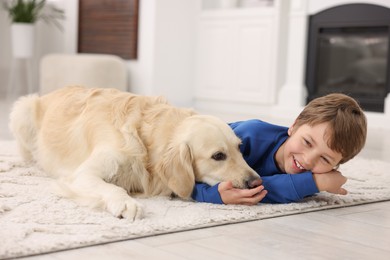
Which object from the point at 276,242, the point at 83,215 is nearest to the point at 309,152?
the point at 276,242

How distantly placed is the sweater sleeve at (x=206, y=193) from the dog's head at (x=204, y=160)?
0.03 m

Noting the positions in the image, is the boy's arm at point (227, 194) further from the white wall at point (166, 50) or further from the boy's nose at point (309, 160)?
the white wall at point (166, 50)

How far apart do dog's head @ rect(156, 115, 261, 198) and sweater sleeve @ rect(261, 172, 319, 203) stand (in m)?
0.13

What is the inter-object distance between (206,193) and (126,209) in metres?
0.32

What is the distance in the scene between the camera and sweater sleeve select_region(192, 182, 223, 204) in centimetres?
190

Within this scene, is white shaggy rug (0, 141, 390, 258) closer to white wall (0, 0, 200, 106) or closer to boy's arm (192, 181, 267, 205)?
boy's arm (192, 181, 267, 205)

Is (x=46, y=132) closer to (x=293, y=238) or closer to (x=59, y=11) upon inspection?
(x=293, y=238)

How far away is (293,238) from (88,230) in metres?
0.54

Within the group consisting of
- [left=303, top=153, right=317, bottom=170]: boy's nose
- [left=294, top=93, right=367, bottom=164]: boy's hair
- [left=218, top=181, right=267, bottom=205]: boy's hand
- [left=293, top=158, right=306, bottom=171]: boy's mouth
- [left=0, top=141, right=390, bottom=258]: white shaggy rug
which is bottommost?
[left=0, top=141, right=390, bottom=258]: white shaggy rug

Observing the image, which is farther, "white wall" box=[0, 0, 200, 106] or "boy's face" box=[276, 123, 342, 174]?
"white wall" box=[0, 0, 200, 106]

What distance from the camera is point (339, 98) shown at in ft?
6.64

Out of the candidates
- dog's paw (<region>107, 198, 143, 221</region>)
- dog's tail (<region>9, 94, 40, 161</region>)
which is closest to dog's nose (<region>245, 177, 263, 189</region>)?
dog's paw (<region>107, 198, 143, 221</region>)


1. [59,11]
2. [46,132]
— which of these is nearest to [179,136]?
[46,132]

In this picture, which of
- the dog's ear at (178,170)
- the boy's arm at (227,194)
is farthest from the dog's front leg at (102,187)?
the boy's arm at (227,194)
